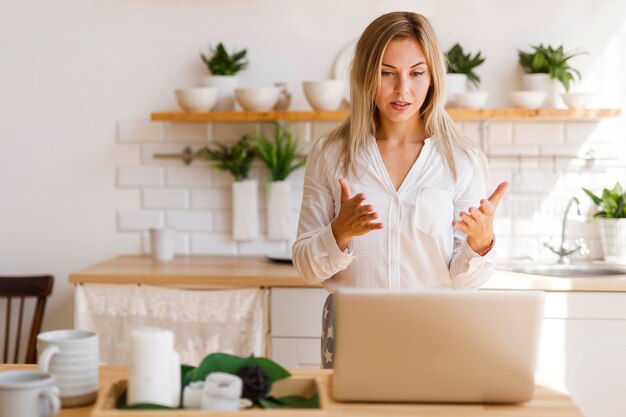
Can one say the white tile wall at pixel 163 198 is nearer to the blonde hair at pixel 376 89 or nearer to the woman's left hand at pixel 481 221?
the blonde hair at pixel 376 89

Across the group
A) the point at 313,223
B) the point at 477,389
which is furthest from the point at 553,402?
the point at 313,223

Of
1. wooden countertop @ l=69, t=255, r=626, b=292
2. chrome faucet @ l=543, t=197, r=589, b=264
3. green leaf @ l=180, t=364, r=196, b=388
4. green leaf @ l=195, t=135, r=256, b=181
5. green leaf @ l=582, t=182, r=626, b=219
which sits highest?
green leaf @ l=195, t=135, r=256, b=181

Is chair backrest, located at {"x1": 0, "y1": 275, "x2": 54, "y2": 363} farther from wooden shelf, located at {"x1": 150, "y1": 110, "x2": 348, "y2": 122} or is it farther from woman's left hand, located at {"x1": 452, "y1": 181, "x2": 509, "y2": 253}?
woman's left hand, located at {"x1": 452, "y1": 181, "x2": 509, "y2": 253}

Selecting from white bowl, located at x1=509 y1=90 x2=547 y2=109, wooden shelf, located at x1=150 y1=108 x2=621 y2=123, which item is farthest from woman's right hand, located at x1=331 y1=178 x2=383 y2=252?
white bowl, located at x1=509 y1=90 x2=547 y2=109

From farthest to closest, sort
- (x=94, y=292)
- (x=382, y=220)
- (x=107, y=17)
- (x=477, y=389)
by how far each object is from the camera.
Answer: (x=107, y=17) < (x=94, y=292) < (x=382, y=220) < (x=477, y=389)

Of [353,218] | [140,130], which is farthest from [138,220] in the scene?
[353,218]

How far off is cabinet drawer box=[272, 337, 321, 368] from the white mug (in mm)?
1715

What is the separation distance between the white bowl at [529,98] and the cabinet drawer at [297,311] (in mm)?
1153

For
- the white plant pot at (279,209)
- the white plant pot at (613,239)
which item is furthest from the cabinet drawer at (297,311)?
the white plant pot at (613,239)

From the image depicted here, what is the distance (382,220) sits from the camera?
2264 mm

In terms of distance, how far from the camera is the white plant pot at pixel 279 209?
12.4 feet

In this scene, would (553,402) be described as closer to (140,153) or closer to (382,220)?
(382,220)

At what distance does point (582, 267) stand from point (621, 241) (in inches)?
7.7

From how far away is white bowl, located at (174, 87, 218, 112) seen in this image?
3.66 m
